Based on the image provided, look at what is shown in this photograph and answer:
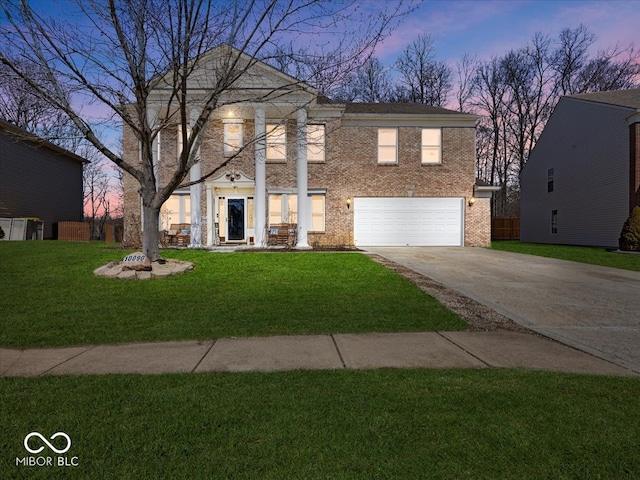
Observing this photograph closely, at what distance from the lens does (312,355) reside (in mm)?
3781

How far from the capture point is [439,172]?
17750mm

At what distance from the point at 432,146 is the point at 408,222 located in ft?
12.7

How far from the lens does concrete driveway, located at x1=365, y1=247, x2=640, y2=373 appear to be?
175 inches

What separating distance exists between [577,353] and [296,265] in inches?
272

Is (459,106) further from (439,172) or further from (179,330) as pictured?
(179,330)

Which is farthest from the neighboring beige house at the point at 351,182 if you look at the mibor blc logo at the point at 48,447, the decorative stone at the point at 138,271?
the mibor blc logo at the point at 48,447

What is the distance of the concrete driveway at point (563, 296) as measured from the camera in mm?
4441

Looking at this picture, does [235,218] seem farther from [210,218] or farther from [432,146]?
[432,146]

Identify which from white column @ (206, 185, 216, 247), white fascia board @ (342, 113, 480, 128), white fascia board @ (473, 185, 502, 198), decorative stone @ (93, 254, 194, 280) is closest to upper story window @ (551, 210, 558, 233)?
white fascia board @ (473, 185, 502, 198)

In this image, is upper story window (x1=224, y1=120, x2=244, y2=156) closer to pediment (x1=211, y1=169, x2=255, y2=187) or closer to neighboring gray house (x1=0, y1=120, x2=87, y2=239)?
pediment (x1=211, y1=169, x2=255, y2=187)

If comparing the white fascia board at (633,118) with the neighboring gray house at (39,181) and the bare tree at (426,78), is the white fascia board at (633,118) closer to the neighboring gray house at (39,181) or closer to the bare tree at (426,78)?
the bare tree at (426,78)

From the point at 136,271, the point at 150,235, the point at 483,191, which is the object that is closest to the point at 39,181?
the point at 150,235

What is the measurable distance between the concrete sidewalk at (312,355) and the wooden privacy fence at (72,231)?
2343cm

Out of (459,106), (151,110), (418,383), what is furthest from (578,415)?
(459,106)
